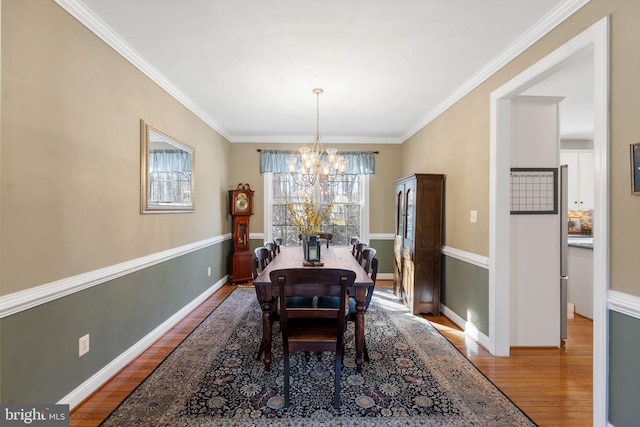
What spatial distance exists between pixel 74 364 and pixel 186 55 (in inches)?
98.6

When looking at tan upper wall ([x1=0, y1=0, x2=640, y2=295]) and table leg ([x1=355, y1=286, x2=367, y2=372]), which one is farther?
table leg ([x1=355, y1=286, x2=367, y2=372])

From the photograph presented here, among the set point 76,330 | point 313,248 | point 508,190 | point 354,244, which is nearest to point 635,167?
point 508,190

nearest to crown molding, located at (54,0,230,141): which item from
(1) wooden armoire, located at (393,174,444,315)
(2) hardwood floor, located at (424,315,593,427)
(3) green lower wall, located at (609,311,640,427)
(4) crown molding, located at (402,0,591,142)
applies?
(1) wooden armoire, located at (393,174,444,315)

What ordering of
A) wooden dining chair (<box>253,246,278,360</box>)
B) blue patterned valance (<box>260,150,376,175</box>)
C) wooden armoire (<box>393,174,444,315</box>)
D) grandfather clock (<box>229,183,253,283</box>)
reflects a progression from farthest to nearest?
1. blue patterned valance (<box>260,150,376,175</box>)
2. grandfather clock (<box>229,183,253,283</box>)
3. wooden armoire (<box>393,174,444,315</box>)
4. wooden dining chair (<box>253,246,278,360</box>)

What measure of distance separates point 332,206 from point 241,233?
1735 millimetres

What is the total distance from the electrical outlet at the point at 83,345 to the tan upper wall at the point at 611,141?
10.8 ft

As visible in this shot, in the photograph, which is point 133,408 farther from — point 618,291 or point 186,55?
point 618,291

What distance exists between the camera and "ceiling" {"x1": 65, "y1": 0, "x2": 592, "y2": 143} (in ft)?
6.77

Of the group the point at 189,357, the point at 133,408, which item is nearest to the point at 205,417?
the point at 133,408

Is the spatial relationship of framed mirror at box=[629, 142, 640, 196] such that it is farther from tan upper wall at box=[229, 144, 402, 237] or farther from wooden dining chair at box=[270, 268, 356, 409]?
tan upper wall at box=[229, 144, 402, 237]

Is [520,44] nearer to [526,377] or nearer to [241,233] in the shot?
[526,377]

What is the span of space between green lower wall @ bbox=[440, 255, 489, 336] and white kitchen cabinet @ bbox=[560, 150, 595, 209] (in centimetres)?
293

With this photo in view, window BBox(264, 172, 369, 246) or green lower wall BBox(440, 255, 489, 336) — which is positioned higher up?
window BBox(264, 172, 369, 246)

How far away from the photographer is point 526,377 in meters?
2.41
